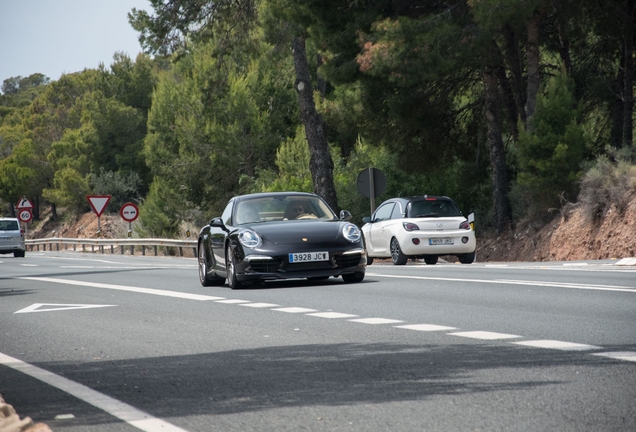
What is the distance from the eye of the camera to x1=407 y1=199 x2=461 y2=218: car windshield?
78.6ft

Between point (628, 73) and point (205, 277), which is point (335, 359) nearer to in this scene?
point (205, 277)

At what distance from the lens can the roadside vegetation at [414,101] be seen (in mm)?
27656

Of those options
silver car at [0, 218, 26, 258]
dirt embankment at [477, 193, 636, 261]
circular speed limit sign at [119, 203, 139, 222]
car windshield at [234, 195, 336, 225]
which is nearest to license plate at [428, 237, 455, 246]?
dirt embankment at [477, 193, 636, 261]

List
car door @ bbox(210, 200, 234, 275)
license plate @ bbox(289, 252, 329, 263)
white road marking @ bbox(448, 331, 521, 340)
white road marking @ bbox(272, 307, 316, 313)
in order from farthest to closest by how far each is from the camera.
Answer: car door @ bbox(210, 200, 234, 275) → license plate @ bbox(289, 252, 329, 263) → white road marking @ bbox(272, 307, 316, 313) → white road marking @ bbox(448, 331, 521, 340)

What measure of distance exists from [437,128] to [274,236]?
19109mm

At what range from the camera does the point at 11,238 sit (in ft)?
155

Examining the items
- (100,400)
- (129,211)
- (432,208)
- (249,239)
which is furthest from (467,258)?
(129,211)

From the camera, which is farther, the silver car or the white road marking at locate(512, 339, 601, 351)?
the silver car

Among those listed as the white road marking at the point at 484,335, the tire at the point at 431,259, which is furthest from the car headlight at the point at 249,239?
the tire at the point at 431,259

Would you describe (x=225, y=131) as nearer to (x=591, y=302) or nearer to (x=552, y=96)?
(x=552, y=96)

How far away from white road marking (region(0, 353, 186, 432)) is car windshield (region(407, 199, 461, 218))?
15754mm

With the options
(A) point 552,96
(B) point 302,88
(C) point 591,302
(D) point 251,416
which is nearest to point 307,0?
(B) point 302,88

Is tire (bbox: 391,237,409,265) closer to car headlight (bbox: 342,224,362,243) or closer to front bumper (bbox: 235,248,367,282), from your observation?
car headlight (bbox: 342,224,362,243)

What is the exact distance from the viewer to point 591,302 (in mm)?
12125
